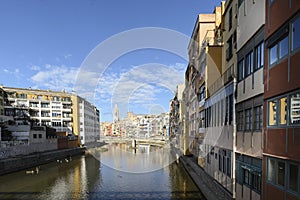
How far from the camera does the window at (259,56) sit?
9320 mm

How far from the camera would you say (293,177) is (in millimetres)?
6625

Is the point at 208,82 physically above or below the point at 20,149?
above

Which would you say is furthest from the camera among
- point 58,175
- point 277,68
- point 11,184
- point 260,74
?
point 58,175

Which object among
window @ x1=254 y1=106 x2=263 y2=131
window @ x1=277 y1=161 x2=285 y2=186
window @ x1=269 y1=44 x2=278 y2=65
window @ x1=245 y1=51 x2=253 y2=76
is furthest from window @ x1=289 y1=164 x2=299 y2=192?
window @ x1=245 y1=51 x2=253 y2=76

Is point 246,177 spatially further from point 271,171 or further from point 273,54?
point 273,54

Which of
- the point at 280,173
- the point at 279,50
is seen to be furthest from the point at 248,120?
the point at 279,50

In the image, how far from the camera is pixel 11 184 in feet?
81.7

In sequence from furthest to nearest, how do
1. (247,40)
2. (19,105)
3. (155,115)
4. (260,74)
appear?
(155,115) → (19,105) → (247,40) → (260,74)

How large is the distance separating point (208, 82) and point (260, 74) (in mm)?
10456

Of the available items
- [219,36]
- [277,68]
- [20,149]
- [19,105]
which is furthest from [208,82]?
[19,105]

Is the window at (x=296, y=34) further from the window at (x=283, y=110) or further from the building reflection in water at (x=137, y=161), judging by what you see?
the building reflection in water at (x=137, y=161)

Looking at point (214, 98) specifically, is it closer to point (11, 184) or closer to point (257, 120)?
point (257, 120)

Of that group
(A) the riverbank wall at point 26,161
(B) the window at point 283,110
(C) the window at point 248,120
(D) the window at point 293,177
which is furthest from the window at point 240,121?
(A) the riverbank wall at point 26,161

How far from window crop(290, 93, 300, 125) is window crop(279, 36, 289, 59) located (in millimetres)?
1539
